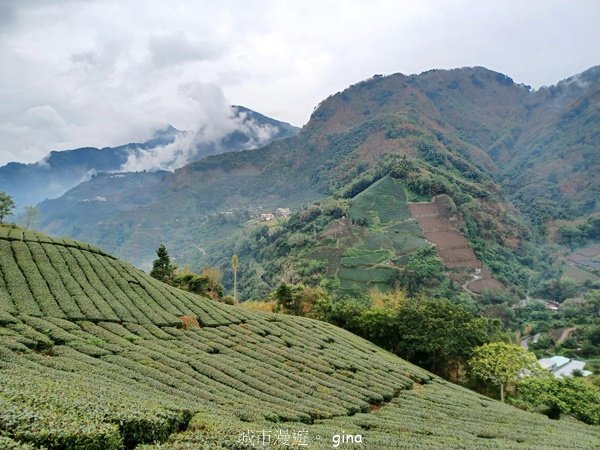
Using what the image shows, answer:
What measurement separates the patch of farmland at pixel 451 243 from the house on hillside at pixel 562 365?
129ft

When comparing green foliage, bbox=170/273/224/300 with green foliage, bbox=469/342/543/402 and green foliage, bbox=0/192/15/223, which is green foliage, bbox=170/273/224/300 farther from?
green foliage, bbox=469/342/543/402

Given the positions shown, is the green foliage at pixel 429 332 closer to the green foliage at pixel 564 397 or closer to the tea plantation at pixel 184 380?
the tea plantation at pixel 184 380

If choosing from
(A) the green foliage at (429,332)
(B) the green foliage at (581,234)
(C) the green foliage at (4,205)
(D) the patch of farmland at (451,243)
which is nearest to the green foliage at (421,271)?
(D) the patch of farmland at (451,243)

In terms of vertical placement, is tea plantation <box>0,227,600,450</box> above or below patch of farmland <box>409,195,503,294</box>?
below

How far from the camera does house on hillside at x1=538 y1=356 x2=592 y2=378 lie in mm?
66819

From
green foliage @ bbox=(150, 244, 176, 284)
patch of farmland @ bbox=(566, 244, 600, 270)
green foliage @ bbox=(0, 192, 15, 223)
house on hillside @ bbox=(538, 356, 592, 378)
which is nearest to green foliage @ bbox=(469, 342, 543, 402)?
house on hillside @ bbox=(538, 356, 592, 378)

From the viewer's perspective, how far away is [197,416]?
1565 centimetres

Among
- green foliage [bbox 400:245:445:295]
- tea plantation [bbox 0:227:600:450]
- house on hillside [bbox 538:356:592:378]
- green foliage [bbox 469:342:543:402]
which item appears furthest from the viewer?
green foliage [bbox 400:245:445:295]

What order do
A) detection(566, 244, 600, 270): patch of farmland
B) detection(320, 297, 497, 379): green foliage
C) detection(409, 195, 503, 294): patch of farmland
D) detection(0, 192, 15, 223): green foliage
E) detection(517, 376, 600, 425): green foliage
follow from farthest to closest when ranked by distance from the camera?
detection(566, 244, 600, 270): patch of farmland, detection(409, 195, 503, 294): patch of farmland, detection(0, 192, 15, 223): green foliage, detection(320, 297, 497, 379): green foliage, detection(517, 376, 600, 425): green foliage

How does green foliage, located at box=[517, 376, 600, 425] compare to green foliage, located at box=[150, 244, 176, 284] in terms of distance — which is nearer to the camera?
green foliage, located at box=[517, 376, 600, 425]

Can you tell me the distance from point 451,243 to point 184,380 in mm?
117207

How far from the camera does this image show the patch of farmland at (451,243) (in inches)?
4599

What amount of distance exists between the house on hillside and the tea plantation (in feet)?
139

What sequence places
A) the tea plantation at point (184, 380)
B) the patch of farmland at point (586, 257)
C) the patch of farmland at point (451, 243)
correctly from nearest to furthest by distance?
the tea plantation at point (184, 380), the patch of farmland at point (451, 243), the patch of farmland at point (586, 257)
